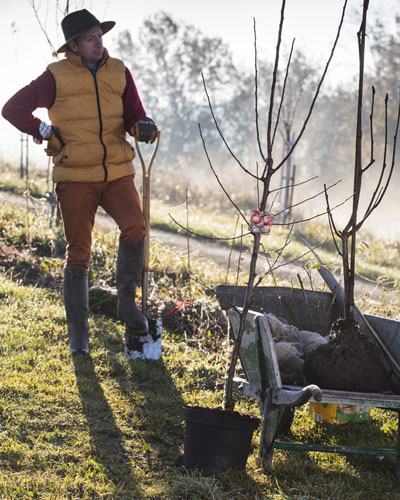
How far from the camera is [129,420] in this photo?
11.7ft

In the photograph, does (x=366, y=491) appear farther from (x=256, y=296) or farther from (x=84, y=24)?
(x=84, y=24)

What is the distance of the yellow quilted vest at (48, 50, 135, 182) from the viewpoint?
4.31 metres

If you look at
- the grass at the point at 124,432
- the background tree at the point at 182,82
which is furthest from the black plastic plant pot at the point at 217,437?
the background tree at the point at 182,82

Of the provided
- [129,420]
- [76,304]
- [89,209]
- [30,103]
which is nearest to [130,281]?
[76,304]

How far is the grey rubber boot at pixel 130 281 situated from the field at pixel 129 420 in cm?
28

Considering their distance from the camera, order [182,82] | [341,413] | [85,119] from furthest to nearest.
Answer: [182,82] < [85,119] < [341,413]

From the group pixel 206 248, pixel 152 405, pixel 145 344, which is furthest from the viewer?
pixel 206 248

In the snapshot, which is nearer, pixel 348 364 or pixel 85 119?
pixel 348 364

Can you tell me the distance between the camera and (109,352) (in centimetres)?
468

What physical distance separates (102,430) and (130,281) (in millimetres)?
1417

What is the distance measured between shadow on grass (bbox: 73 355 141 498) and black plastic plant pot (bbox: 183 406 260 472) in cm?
32

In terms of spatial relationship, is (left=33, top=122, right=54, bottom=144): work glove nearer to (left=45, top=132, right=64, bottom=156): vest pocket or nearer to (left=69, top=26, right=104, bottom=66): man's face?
(left=45, top=132, right=64, bottom=156): vest pocket

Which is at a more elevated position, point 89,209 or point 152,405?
point 89,209

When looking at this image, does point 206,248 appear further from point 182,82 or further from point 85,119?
point 182,82
